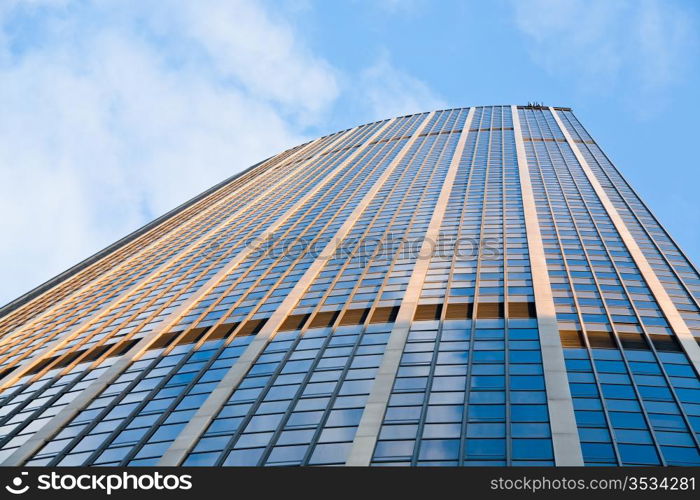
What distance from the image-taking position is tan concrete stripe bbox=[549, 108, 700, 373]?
152 ft

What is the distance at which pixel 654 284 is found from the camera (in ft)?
187

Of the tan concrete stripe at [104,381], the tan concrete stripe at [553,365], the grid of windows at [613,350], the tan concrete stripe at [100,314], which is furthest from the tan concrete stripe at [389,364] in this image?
the tan concrete stripe at [100,314]

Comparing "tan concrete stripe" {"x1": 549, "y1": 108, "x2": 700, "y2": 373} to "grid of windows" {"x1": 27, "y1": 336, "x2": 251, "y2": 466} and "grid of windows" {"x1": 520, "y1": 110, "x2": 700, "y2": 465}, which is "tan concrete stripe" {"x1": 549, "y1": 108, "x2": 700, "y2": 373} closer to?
"grid of windows" {"x1": 520, "y1": 110, "x2": 700, "y2": 465}

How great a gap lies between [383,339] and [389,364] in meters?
3.94

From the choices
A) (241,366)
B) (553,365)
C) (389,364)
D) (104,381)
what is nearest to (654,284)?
(553,365)

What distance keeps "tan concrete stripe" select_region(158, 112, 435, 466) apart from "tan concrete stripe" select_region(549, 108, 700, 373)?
80.9 ft

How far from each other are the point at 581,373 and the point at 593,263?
806 inches

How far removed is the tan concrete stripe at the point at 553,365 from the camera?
114 feet

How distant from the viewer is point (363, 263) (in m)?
64.9

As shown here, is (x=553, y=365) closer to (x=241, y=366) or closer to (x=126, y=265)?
(x=241, y=366)
